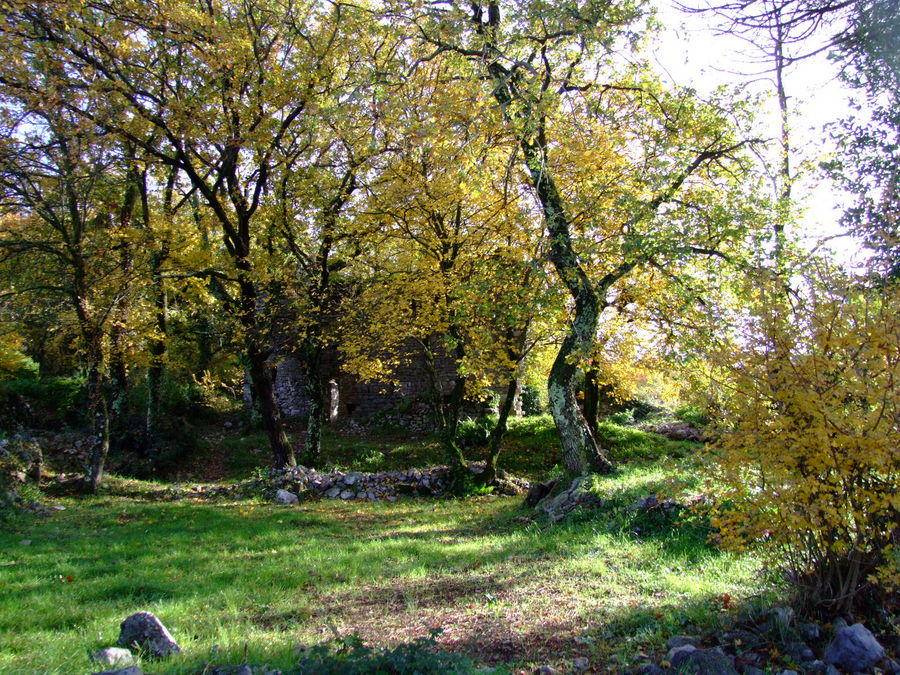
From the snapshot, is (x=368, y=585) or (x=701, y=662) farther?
(x=368, y=585)

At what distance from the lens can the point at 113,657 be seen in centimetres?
325

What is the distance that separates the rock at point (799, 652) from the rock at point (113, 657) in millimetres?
3772

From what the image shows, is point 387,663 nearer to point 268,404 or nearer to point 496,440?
point 496,440

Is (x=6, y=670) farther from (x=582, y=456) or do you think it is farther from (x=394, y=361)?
(x=394, y=361)

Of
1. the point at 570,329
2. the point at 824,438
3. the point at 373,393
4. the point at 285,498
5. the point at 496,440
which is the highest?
the point at 570,329

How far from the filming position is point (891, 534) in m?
3.30

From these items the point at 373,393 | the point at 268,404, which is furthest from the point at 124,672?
the point at 373,393

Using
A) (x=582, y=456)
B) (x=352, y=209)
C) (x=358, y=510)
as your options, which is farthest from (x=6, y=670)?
(x=352, y=209)

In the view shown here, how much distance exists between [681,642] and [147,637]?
132 inches

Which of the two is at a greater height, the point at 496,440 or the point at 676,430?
the point at 496,440

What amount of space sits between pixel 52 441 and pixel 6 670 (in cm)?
1490

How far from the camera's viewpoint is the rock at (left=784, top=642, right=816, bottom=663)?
3145mm

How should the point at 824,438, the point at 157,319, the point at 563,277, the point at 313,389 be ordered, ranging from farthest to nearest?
the point at 313,389 < the point at 157,319 < the point at 563,277 < the point at 824,438

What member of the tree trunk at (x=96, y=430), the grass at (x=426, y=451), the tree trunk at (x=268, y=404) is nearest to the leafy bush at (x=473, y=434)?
the grass at (x=426, y=451)
